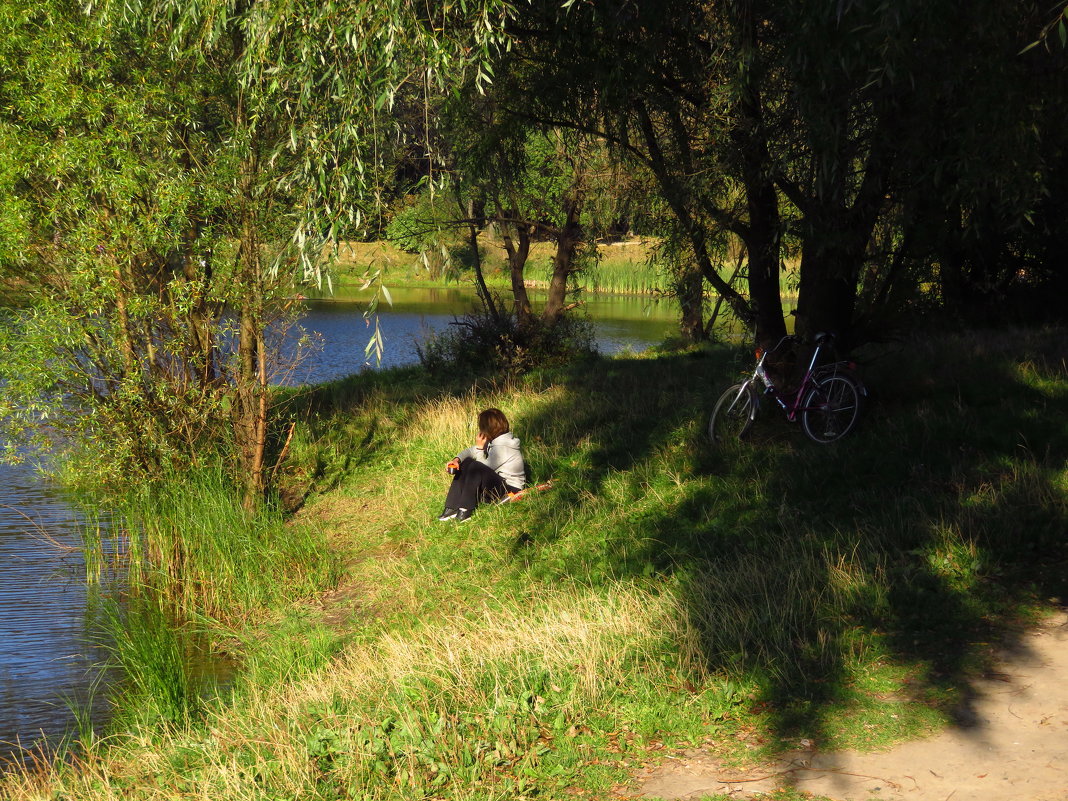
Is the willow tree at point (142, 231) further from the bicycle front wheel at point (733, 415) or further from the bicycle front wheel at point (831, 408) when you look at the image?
the bicycle front wheel at point (831, 408)

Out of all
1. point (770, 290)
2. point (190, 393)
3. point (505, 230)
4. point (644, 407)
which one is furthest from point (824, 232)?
point (505, 230)

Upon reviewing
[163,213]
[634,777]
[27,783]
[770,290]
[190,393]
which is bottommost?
[27,783]

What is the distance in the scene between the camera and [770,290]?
36.9 feet

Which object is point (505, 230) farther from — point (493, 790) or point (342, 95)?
point (493, 790)

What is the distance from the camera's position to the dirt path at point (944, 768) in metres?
4.52

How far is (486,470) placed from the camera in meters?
11.0

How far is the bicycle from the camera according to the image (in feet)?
33.0

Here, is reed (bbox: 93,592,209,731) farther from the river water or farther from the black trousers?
the black trousers

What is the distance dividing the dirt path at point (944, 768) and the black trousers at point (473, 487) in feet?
19.9

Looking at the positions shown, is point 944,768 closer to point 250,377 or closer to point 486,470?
point 486,470

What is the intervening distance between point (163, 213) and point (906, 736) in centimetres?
851

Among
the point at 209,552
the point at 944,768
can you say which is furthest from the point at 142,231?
the point at 944,768

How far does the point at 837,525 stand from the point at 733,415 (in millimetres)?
2887

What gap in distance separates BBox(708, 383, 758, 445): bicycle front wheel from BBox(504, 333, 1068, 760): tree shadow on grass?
0.19 meters
